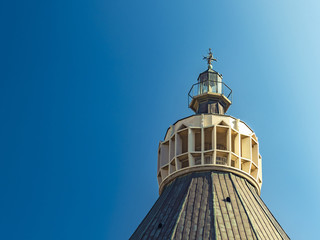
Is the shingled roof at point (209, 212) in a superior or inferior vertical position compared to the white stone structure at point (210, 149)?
inferior

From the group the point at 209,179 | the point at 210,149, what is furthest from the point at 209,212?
the point at 210,149

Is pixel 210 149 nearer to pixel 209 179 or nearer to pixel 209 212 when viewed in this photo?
pixel 209 179

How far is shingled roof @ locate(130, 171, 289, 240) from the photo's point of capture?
5122 centimetres

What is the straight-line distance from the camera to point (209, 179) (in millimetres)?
56531

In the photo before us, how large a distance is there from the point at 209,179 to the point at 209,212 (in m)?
4.09

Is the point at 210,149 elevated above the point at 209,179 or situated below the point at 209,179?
above

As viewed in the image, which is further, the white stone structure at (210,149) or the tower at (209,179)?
the white stone structure at (210,149)

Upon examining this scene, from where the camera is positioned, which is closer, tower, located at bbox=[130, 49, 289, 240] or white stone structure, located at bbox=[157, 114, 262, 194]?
tower, located at bbox=[130, 49, 289, 240]

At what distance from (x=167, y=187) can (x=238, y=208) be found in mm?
6566

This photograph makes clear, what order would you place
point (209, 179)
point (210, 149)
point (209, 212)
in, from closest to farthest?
point (209, 212) → point (209, 179) → point (210, 149)

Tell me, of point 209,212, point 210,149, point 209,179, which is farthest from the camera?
point 210,149

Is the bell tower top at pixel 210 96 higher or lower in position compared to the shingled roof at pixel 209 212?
higher

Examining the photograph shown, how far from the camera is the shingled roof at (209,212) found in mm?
51219

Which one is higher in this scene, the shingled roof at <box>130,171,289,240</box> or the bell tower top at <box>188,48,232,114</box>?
the bell tower top at <box>188,48,232,114</box>
